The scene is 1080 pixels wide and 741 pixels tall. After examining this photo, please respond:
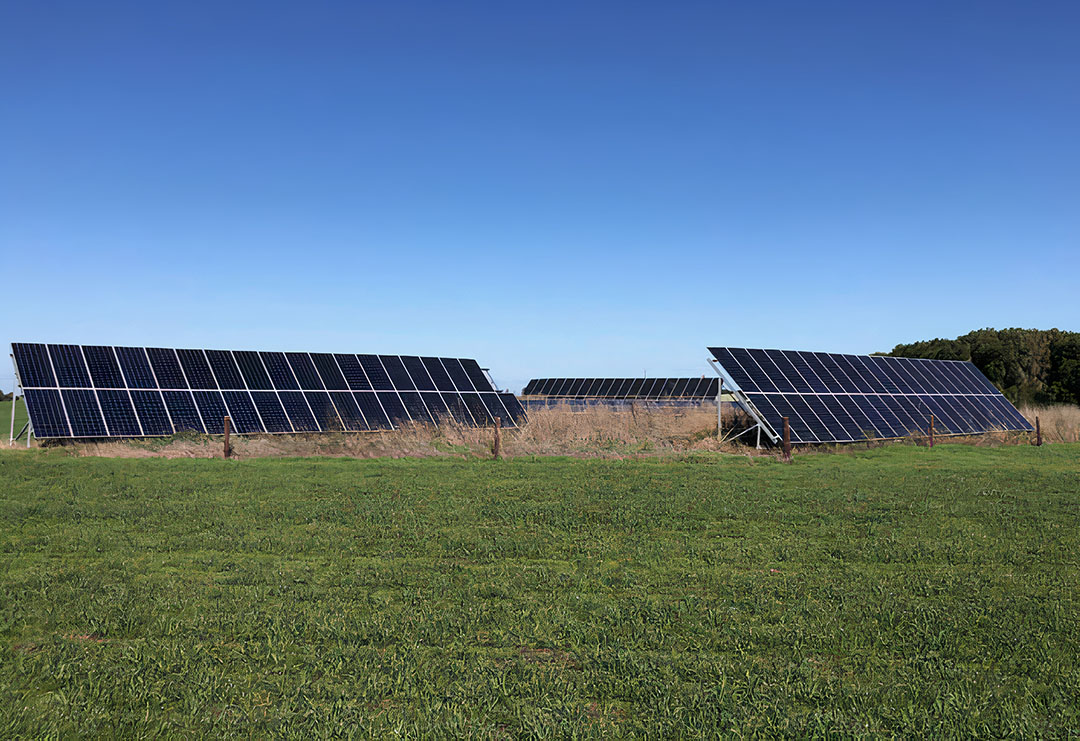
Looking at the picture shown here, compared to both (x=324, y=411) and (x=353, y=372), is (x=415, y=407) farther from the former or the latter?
(x=324, y=411)

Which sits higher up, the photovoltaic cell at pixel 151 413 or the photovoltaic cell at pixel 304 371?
the photovoltaic cell at pixel 304 371

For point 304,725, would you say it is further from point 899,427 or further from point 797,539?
point 899,427

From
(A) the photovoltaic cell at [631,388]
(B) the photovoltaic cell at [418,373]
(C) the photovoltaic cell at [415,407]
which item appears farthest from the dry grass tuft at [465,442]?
(A) the photovoltaic cell at [631,388]

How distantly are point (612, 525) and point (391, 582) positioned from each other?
351 centimetres

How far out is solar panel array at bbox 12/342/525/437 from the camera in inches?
774

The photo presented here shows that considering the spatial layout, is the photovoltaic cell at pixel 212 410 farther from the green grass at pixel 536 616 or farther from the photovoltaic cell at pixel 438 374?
the green grass at pixel 536 616

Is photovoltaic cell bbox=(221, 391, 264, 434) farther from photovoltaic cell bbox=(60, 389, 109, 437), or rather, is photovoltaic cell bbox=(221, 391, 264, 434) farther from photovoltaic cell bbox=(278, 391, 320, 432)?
photovoltaic cell bbox=(60, 389, 109, 437)

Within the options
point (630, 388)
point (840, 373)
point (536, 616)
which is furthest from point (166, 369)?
point (630, 388)

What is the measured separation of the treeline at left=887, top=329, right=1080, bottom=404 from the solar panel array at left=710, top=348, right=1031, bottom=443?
12.2 metres

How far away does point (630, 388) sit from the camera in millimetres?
50188

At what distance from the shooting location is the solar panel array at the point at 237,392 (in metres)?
19.7

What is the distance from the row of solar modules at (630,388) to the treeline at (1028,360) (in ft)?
46.9

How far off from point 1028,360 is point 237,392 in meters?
40.1

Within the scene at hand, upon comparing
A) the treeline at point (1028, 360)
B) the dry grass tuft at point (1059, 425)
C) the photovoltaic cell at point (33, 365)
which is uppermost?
the treeline at point (1028, 360)
